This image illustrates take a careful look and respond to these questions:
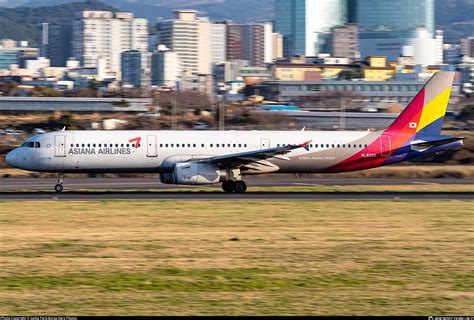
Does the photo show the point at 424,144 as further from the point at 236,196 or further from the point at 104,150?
the point at 104,150

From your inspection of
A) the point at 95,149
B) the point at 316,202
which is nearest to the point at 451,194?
the point at 316,202

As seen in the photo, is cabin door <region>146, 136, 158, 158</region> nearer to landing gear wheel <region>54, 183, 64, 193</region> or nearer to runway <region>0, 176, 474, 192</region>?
runway <region>0, 176, 474, 192</region>

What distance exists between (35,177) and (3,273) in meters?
40.3

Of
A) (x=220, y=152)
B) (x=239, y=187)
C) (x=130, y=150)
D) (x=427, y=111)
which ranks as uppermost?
(x=427, y=111)

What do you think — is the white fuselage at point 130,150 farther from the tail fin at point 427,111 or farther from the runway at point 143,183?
the tail fin at point 427,111

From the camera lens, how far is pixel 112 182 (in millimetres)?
53750

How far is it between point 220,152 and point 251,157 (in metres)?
1.76

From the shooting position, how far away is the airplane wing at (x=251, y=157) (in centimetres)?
4375

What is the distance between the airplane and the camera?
44406 millimetres

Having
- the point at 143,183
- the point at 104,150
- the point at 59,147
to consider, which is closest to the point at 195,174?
the point at 104,150

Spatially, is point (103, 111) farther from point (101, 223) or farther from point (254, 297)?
point (254, 297)

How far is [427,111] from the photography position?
47594 mm

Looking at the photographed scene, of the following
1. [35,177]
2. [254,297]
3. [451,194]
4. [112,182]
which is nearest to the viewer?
[254,297]


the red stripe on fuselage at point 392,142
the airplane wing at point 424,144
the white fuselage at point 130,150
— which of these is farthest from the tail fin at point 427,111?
the white fuselage at point 130,150
